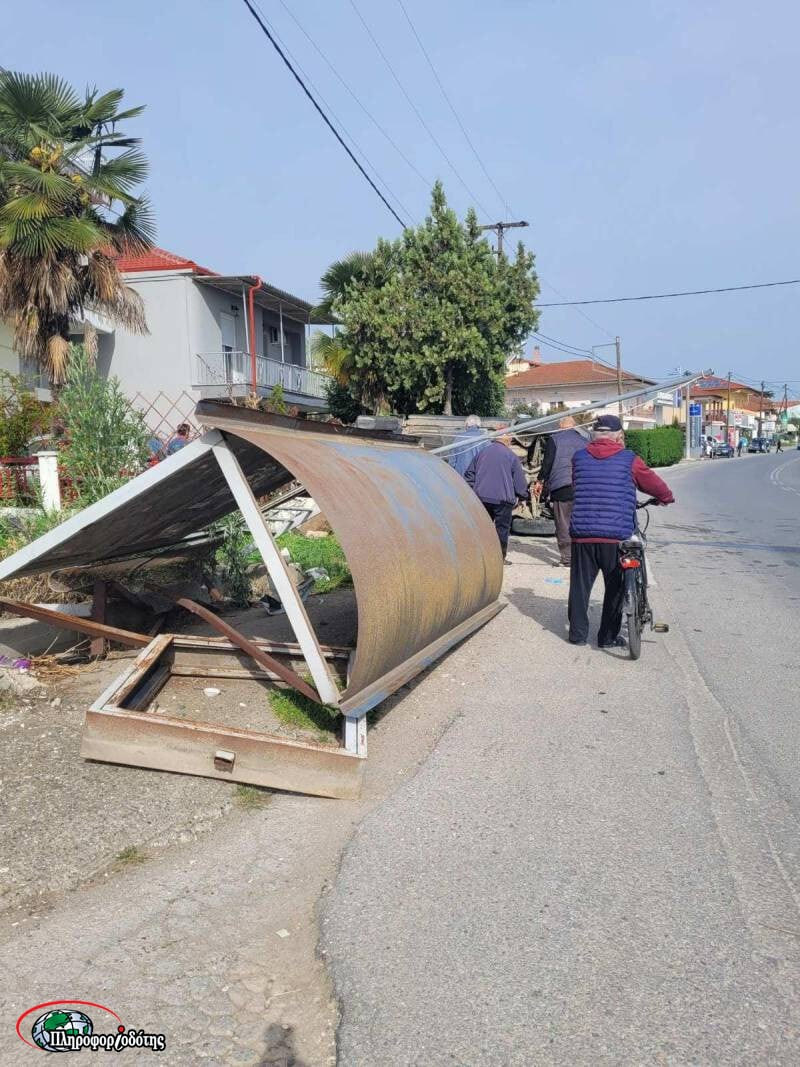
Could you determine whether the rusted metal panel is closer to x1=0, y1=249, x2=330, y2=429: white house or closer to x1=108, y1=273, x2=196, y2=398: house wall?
x1=0, y1=249, x2=330, y2=429: white house

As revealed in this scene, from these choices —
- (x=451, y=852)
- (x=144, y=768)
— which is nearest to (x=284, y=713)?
(x=144, y=768)

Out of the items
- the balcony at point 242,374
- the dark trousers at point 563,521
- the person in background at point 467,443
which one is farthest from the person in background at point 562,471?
the balcony at point 242,374

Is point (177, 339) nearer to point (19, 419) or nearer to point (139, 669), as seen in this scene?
point (19, 419)

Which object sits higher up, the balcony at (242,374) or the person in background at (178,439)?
the balcony at (242,374)

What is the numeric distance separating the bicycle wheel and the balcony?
20.8 meters

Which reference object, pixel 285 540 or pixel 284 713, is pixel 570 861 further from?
pixel 285 540

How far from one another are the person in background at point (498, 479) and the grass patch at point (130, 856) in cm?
635

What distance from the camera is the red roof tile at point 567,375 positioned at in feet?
219

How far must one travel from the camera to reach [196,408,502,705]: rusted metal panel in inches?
185

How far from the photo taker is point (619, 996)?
9.29 ft

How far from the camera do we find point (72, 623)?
6.09 m

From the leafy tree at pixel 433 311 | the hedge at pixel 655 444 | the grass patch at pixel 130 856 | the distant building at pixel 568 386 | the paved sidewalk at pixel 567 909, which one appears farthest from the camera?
the distant building at pixel 568 386

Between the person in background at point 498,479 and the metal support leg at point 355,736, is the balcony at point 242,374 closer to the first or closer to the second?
the person in background at point 498,479

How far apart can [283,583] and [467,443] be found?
6046mm
